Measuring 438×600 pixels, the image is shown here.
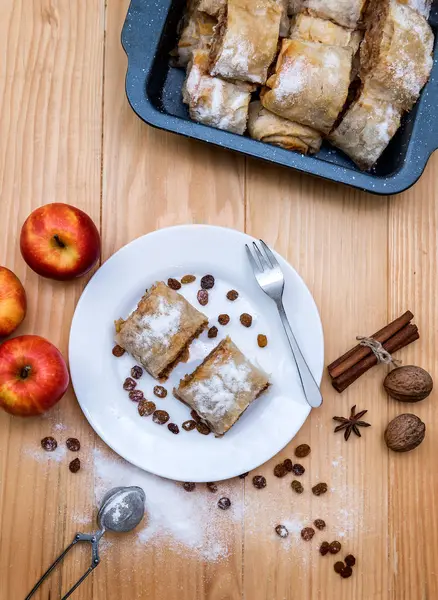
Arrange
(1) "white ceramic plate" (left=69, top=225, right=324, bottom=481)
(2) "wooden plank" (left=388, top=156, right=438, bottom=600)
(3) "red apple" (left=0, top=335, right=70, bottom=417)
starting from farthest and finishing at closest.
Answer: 1. (2) "wooden plank" (left=388, top=156, right=438, bottom=600)
2. (1) "white ceramic plate" (left=69, top=225, right=324, bottom=481)
3. (3) "red apple" (left=0, top=335, right=70, bottom=417)

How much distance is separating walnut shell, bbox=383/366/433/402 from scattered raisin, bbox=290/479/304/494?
0.33 meters

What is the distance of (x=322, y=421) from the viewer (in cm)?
157

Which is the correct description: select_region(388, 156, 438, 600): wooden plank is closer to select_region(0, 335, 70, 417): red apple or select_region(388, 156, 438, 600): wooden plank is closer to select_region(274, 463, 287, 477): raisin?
select_region(274, 463, 287, 477): raisin

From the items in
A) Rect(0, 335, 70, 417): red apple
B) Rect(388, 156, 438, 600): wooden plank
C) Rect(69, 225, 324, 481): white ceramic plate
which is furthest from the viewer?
Rect(388, 156, 438, 600): wooden plank

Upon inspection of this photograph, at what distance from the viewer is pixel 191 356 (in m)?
1.54

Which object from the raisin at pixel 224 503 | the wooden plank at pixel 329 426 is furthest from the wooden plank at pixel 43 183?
the wooden plank at pixel 329 426

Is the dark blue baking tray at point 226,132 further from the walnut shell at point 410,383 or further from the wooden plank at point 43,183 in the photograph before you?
the walnut shell at point 410,383

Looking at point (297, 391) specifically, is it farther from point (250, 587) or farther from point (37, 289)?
point (37, 289)

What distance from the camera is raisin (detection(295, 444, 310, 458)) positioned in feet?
5.09

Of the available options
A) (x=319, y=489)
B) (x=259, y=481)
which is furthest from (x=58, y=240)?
(x=319, y=489)

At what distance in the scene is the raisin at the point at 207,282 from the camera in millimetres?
1539

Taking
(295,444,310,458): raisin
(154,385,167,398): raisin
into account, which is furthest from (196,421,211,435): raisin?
(295,444,310,458): raisin

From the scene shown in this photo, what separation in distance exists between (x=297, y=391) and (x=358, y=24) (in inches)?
34.8

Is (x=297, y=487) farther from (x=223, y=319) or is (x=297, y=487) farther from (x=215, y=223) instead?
(x=215, y=223)
